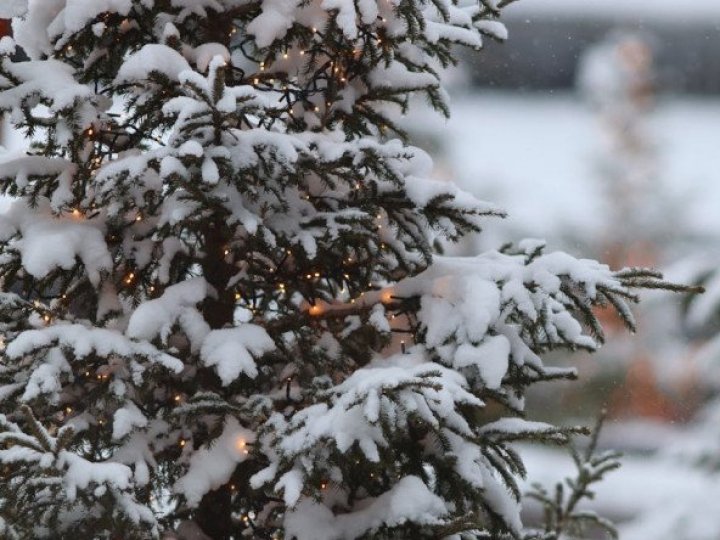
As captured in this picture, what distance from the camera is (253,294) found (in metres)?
5.23

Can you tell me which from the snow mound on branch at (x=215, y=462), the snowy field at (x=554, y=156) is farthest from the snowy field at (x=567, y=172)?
the snow mound on branch at (x=215, y=462)

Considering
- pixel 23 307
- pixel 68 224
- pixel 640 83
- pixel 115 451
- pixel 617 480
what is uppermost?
pixel 68 224

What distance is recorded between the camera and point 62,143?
4.28m

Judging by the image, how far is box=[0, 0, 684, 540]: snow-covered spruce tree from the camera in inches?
162

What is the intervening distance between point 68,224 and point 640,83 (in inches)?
648

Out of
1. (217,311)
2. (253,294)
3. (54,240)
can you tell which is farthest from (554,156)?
(54,240)

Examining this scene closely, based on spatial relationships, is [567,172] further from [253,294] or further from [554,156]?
[253,294]

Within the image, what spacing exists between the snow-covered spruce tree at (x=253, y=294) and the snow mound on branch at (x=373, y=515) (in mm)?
12

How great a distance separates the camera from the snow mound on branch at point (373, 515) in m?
4.16

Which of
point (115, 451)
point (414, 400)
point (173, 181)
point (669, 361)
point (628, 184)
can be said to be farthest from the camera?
point (628, 184)

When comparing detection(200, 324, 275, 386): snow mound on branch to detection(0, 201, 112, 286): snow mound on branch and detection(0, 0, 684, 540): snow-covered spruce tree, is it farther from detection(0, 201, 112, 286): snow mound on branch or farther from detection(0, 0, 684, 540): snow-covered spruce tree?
detection(0, 201, 112, 286): snow mound on branch

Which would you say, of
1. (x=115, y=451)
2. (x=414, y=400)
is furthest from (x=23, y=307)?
(x=414, y=400)

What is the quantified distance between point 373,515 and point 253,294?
4.82 ft

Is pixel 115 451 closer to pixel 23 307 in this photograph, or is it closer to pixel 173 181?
pixel 23 307
